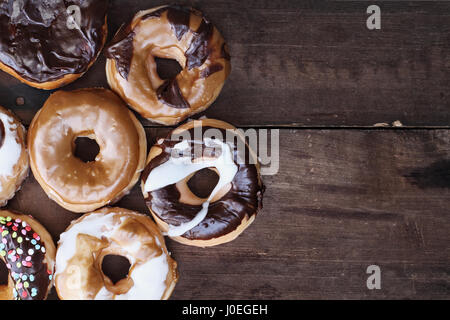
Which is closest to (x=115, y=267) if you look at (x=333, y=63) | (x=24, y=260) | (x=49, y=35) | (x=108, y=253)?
(x=108, y=253)

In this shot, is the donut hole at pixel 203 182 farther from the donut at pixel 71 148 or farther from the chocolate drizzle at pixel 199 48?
the chocolate drizzle at pixel 199 48

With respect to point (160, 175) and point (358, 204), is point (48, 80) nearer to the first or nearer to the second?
point (160, 175)

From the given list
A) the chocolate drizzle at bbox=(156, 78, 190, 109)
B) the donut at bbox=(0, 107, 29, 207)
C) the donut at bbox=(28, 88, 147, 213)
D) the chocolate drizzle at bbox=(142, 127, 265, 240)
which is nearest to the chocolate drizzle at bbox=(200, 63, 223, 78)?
the chocolate drizzle at bbox=(156, 78, 190, 109)

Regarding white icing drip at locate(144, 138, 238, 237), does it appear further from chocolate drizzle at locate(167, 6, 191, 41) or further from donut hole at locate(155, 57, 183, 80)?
chocolate drizzle at locate(167, 6, 191, 41)

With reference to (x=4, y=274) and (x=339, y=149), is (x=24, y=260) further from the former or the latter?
(x=339, y=149)

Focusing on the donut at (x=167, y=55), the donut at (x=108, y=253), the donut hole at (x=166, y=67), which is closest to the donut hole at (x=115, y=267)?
the donut at (x=108, y=253)

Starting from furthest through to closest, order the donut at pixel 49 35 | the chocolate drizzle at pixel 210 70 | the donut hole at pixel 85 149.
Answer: the donut hole at pixel 85 149
the chocolate drizzle at pixel 210 70
the donut at pixel 49 35
